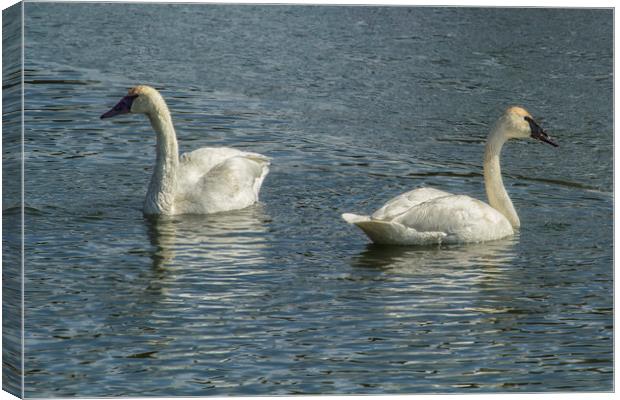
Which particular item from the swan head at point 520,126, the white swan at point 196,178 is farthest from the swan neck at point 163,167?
the swan head at point 520,126

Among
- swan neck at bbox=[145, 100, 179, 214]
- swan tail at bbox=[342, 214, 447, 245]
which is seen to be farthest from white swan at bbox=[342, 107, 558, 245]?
swan neck at bbox=[145, 100, 179, 214]

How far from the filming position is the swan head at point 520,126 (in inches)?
666

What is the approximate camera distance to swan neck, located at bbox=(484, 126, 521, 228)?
671 inches

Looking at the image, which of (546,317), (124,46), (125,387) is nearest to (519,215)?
(546,317)

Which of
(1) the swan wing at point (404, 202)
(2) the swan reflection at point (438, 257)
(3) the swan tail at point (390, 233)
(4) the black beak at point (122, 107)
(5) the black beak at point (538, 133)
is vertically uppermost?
(4) the black beak at point (122, 107)

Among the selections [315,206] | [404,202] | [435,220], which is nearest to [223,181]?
[315,206]

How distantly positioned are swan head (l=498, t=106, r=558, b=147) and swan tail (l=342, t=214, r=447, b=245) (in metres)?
1.25

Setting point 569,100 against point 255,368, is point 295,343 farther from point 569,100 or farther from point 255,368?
point 569,100

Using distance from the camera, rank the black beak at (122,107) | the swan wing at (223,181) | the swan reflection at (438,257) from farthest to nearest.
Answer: the swan wing at (223,181) < the black beak at (122,107) < the swan reflection at (438,257)

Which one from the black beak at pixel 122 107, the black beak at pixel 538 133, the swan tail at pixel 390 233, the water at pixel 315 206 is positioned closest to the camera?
Answer: the water at pixel 315 206

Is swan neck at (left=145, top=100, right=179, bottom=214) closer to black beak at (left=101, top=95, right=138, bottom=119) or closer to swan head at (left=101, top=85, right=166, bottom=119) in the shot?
swan head at (left=101, top=85, right=166, bottom=119)

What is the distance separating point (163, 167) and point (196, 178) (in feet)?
1.69

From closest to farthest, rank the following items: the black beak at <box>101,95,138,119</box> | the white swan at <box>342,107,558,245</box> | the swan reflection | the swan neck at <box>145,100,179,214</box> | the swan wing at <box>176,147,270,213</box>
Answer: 1. the swan reflection
2. the white swan at <box>342,107,558,245</box>
3. the black beak at <box>101,95,138,119</box>
4. the swan neck at <box>145,100,179,214</box>
5. the swan wing at <box>176,147,270,213</box>

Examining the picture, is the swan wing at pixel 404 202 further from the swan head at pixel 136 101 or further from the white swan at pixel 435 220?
the swan head at pixel 136 101
